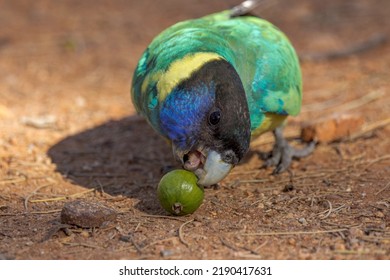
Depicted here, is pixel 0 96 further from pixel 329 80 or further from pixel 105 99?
pixel 329 80

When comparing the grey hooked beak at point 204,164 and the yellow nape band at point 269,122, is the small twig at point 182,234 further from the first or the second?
the yellow nape band at point 269,122

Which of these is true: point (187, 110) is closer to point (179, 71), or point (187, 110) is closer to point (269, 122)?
point (179, 71)

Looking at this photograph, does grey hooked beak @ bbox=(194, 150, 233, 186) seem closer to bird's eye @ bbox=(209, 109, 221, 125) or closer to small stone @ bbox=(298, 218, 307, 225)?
bird's eye @ bbox=(209, 109, 221, 125)

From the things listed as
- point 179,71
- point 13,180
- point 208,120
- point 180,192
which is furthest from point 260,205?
point 13,180

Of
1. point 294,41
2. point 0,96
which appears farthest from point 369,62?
point 0,96

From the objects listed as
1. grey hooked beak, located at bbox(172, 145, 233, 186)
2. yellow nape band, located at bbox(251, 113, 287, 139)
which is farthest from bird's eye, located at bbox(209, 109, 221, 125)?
yellow nape band, located at bbox(251, 113, 287, 139)

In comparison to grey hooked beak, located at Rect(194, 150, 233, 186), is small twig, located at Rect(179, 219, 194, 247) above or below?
below
